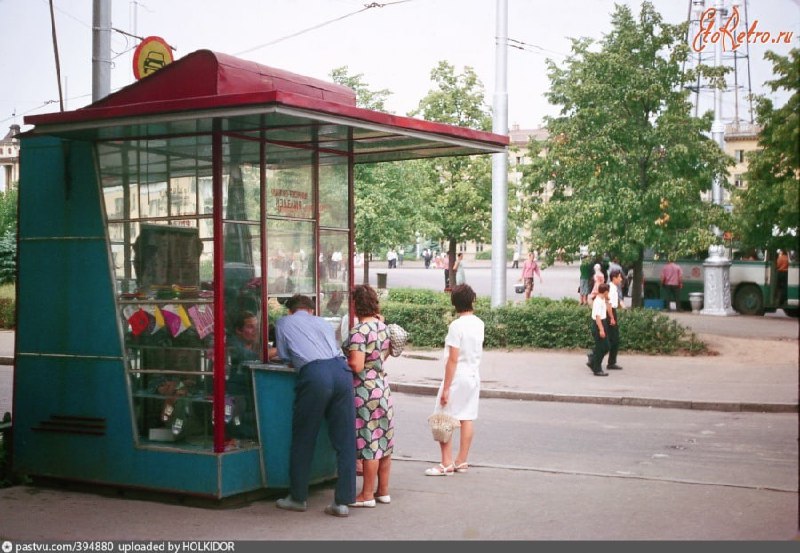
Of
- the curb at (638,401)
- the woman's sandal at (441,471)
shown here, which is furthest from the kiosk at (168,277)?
the curb at (638,401)

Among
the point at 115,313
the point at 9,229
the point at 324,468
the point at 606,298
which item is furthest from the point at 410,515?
the point at 9,229

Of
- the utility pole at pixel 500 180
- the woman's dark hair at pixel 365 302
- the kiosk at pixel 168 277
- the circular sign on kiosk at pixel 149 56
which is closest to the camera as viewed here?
the kiosk at pixel 168 277

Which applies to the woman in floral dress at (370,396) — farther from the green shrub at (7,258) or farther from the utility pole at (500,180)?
the green shrub at (7,258)

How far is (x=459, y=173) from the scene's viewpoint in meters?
42.1

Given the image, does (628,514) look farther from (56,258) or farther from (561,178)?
(561,178)

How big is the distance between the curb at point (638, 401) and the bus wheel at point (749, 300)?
17.0 meters

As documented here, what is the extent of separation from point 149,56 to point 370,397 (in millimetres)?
6860

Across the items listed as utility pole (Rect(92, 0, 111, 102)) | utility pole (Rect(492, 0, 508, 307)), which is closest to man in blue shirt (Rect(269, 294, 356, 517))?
utility pole (Rect(92, 0, 111, 102))

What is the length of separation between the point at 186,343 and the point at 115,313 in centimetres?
66

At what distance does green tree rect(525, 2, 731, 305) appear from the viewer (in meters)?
21.4

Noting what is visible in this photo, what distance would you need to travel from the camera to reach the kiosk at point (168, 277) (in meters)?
7.64

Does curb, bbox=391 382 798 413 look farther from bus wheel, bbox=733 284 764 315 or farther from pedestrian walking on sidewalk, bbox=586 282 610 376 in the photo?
bus wheel, bbox=733 284 764 315

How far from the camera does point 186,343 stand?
26.0ft

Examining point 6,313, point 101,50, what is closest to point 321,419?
point 101,50
